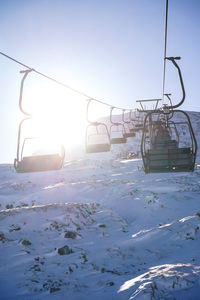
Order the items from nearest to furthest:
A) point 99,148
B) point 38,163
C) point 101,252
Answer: point 101,252
point 38,163
point 99,148

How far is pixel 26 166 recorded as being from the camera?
23.0ft

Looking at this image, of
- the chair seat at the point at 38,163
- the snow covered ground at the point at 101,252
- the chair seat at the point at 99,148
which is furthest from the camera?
the chair seat at the point at 99,148

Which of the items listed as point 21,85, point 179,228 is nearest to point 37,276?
point 179,228

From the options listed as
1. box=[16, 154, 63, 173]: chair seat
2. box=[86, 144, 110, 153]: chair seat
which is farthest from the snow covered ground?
box=[86, 144, 110, 153]: chair seat

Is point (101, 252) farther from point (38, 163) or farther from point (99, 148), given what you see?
point (99, 148)

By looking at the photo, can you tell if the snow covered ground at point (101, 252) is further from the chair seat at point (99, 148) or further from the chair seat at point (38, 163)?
the chair seat at point (99, 148)

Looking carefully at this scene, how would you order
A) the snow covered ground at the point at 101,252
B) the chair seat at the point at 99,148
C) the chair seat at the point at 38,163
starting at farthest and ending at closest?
the chair seat at the point at 99,148
the chair seat at the point at 38,163
the snow covered ground at the point at 101,252

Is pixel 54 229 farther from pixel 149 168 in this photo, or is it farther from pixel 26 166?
pixel 149 168

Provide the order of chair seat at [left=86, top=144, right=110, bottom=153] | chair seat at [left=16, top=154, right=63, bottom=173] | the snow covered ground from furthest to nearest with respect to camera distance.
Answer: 1. chair seat at [left=86, top=144, right=110, bottom=153]
2. chair seat at [left=16, top=154, right=63, bottom=173]
3. the snow covered ground

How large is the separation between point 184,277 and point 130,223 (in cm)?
480

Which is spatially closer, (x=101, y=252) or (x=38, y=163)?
(x=101, y=252)

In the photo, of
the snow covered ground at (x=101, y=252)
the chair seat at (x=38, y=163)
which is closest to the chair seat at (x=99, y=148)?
the snow covered ground at (x=101, y=252)

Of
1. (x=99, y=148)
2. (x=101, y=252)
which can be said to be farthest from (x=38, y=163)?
(x=99, y=148)

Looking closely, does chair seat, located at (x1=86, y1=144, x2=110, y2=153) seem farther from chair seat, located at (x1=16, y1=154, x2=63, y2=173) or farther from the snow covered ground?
chair seat, located at (x1=16, y1=154, x2=63, y2=173)
